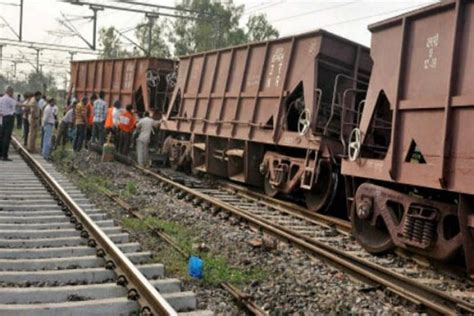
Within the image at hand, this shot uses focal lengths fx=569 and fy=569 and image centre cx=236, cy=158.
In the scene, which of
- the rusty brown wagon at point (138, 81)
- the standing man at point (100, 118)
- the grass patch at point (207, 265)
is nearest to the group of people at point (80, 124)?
the standing man at point (100, 118)

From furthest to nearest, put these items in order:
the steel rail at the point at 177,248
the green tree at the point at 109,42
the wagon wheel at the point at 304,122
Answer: the green tree at the point at 109,42, the wagon wheel at the point at 304,122, the steel rail at the point at 177,248

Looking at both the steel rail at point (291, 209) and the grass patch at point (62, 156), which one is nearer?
the steel rail at point (291, 209)

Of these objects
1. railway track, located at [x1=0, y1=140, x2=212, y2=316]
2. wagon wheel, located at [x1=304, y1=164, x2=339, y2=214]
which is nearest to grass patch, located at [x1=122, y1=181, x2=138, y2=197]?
railway track, located at [x1=0, y1=140, x2=212, y2=316]

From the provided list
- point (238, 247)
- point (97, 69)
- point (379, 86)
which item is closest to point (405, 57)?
point (379, 86)

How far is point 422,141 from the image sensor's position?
21.9ft

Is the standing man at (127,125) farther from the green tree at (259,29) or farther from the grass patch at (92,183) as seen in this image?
the green tree at (259,29)

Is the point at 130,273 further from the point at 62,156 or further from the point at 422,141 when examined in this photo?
the point at 62,156

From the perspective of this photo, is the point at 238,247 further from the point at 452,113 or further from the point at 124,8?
the point at 124,8

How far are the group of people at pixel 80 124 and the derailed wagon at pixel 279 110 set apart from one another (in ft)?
6.85

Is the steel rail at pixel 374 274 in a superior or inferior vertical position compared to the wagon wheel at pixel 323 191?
inferior

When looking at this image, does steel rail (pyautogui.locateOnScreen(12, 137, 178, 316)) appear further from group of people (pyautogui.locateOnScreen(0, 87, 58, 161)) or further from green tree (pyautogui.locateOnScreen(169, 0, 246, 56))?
green tree (pyautogui.locateOnScreen(169, 0, 246, 56))

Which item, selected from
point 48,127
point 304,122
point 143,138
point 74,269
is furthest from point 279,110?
point 48,127

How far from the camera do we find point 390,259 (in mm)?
7359

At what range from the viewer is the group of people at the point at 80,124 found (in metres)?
14.8
